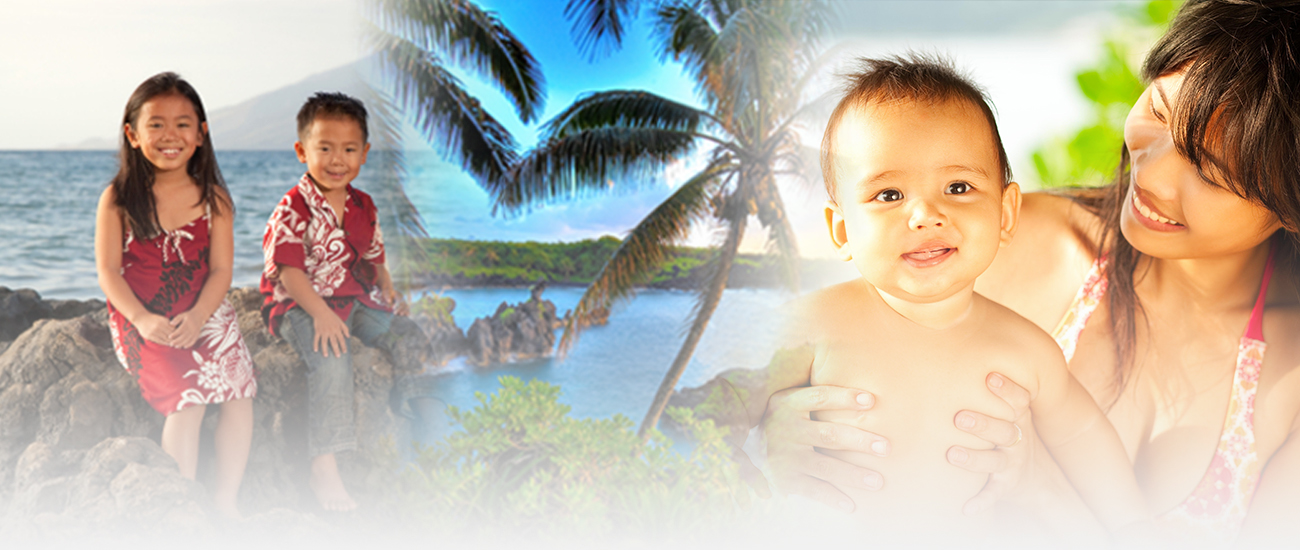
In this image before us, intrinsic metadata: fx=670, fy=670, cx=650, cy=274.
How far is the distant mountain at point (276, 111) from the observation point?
58.7 inches

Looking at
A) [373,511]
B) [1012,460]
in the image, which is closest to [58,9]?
[373,511]

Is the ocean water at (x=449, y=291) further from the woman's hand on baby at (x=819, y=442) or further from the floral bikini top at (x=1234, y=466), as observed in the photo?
the floral bikini top at (x=1234, y=466)

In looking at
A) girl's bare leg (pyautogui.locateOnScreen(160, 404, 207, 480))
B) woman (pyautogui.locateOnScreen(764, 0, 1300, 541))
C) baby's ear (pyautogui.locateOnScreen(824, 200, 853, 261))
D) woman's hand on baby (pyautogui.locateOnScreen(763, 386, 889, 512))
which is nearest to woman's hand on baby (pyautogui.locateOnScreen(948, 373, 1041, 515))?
woman (pyautogui.locateOnScreen(764, 0, 1300, 541))

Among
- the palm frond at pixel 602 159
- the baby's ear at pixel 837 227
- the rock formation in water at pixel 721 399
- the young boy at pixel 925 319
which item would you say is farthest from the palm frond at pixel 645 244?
the baby's ear at pixel 837 227

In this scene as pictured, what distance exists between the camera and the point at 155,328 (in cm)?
128

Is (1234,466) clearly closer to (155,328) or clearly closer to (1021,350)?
(1021,350)

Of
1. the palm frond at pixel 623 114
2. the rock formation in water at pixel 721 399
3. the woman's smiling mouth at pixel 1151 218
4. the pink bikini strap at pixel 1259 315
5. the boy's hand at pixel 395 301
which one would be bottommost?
the rock formation in water at pixel 721 399

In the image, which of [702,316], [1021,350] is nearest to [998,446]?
[1021,350]

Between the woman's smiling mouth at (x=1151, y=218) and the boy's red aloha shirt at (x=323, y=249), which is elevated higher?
the woman's smiling mouth at (x=1151, y=218)

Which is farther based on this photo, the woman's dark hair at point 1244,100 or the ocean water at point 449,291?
the ocean water at point 449,291

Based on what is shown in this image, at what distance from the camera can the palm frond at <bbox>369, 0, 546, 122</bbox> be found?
172cm

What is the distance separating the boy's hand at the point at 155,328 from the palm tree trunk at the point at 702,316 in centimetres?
108

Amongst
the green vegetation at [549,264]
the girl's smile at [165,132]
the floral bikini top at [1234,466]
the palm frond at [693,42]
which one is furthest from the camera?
the palm frond at [693,42]

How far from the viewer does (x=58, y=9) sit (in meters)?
1.44
